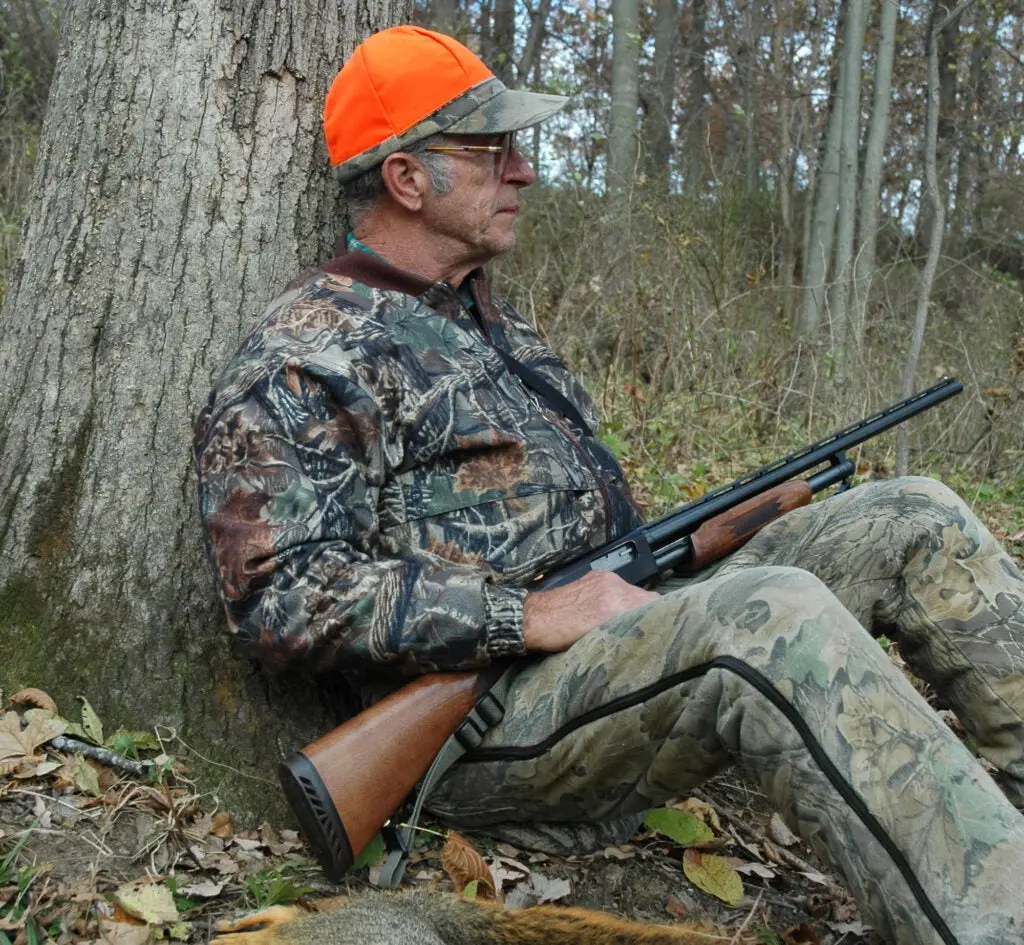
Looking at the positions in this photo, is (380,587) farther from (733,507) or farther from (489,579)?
(733,507)

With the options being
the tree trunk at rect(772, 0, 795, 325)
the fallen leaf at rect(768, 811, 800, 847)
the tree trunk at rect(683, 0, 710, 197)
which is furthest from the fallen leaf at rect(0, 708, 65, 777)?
the tree trunk at rect(683, 0, 710, 197)

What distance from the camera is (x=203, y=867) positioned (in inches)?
112

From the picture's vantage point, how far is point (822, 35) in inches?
580

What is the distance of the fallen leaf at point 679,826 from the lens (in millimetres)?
3340

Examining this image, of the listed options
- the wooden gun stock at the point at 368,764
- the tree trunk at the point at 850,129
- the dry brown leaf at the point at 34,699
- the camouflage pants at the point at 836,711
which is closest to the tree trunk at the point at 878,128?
the tree trunk at the point at 850,129

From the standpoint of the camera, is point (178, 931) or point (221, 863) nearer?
point (178, 931)

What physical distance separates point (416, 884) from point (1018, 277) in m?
15.8

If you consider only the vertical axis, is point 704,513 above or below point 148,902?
above

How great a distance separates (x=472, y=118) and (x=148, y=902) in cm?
223

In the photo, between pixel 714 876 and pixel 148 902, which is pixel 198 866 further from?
pixel 714 876

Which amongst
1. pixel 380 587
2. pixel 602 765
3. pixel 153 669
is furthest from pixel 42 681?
pixel 602 765

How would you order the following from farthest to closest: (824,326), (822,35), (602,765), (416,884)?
1. (822,35)
2. (824,326)
3. (416,884)
4. (602,765)

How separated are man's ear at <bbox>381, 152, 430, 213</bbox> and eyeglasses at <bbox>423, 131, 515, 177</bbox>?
6 centimetres

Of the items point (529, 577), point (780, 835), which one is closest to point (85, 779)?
point (529, 577)
